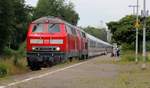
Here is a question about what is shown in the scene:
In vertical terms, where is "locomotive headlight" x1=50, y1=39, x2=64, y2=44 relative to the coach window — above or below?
below

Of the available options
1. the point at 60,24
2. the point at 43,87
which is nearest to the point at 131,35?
the point at 60,24

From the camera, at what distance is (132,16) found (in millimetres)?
85250

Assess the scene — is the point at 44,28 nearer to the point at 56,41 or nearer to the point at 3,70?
the point at 56,41

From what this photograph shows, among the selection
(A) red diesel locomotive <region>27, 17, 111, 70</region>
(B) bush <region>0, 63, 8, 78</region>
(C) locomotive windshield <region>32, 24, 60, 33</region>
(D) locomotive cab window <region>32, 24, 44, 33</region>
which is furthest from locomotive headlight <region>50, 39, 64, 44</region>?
(B) bush <region>0, 63, 8, 78</region>

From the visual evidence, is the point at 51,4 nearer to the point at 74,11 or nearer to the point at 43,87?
the point at 74,11

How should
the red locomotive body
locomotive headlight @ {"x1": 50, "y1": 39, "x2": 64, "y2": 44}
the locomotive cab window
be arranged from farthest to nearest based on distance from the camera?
1. the locomotive cab window
2. locomotive headlight @ {"x1": 50, "y1": 39, "x2": 64, "y2": 44}
3. the red locomotive body

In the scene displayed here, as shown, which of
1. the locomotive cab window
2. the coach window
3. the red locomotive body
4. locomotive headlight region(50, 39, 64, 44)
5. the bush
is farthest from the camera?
the coach window

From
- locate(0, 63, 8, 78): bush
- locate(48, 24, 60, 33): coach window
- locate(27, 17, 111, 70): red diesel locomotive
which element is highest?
locate(48, 24, 60, 33): coach window

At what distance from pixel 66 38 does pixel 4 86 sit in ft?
60.4

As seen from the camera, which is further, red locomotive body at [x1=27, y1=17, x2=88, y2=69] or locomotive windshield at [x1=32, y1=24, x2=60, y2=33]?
locomotive windshield at [x1=32, y1=24, x2=60, y2=33]

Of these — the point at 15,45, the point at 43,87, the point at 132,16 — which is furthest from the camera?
the point at 15,45

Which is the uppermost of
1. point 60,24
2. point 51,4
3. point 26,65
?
point 51,4

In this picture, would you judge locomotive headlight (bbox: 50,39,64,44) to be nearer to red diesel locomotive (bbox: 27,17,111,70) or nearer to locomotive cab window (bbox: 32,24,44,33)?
red diesel locomotive (bbox: 27,17,111,70)

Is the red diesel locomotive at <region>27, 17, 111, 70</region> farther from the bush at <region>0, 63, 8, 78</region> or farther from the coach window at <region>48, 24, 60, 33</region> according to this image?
the bush at <region>0, 63, 8, 78</region>
